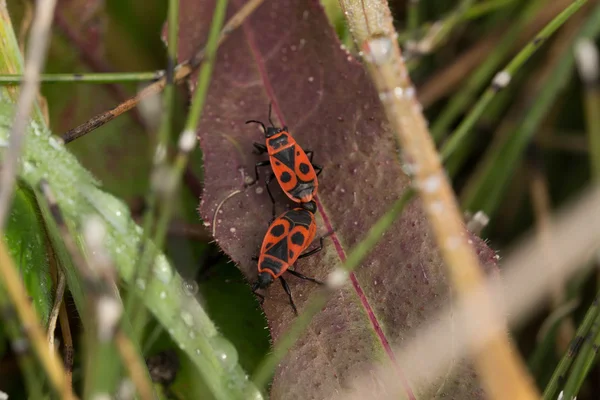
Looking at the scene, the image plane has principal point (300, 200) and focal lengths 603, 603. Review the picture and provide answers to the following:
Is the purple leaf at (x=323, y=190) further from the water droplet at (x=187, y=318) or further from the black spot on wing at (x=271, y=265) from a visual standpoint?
the water droplet at (x=187, y=318)

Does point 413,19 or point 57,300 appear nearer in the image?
point 57,300

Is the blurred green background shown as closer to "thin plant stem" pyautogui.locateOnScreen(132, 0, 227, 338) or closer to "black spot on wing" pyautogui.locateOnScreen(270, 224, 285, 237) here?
"black spot on wing" pyautogui.locateOnScreen(270, 224, 285, 237)

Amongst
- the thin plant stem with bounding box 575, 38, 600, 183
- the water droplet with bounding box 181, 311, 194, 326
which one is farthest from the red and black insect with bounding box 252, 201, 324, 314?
the thin plant stem with bounding box 575, 38, 600, 183

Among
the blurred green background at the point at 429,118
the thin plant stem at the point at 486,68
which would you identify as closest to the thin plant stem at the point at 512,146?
the blurred green background at the point at 429,118

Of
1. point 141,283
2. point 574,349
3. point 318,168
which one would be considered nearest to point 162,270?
point 141,283

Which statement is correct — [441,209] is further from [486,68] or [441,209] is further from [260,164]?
[486,68]

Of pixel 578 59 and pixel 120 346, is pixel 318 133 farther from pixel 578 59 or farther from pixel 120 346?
pixel 578 59
